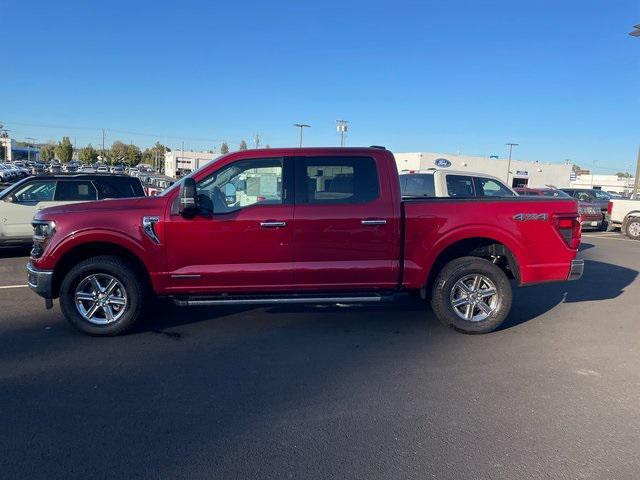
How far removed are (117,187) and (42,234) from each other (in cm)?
565

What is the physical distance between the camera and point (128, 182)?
10.8 meters

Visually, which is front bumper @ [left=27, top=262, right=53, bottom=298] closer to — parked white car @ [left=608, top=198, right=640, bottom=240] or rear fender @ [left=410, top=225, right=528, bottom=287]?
rear fender @ [left=410, top=225, right=528, bottom=287]

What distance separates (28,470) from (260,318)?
10.9 ft

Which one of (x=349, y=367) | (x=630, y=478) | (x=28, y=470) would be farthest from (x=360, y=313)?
(x=28, y=470)

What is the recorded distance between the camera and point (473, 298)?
5.62 meters

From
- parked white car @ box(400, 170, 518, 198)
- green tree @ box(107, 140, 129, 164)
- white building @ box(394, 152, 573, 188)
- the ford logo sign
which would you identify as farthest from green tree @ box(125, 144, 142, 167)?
parked white car @ box(400, 170, 518, 198)

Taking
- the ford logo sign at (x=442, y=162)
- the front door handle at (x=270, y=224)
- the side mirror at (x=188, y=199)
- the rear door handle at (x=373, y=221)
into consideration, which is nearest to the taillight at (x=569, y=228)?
the rear door handle at (x=373, y=221)

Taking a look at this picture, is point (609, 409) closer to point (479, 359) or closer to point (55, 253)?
point (479, 359)

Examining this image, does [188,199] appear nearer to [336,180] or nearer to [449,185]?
[336,180]

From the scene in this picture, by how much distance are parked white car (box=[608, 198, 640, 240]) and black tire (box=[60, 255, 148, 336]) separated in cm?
1708

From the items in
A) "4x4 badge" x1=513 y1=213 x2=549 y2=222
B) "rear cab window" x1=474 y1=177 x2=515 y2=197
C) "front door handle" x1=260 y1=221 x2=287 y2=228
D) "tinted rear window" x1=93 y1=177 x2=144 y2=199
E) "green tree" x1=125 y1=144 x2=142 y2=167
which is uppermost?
"green tree" x1=125 y1=144 x2=142 y2=167

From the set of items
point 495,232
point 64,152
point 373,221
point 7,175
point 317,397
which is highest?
point 64,152

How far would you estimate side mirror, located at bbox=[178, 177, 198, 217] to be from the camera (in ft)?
16.3

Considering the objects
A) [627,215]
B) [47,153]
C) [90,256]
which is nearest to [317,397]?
[90,256]
